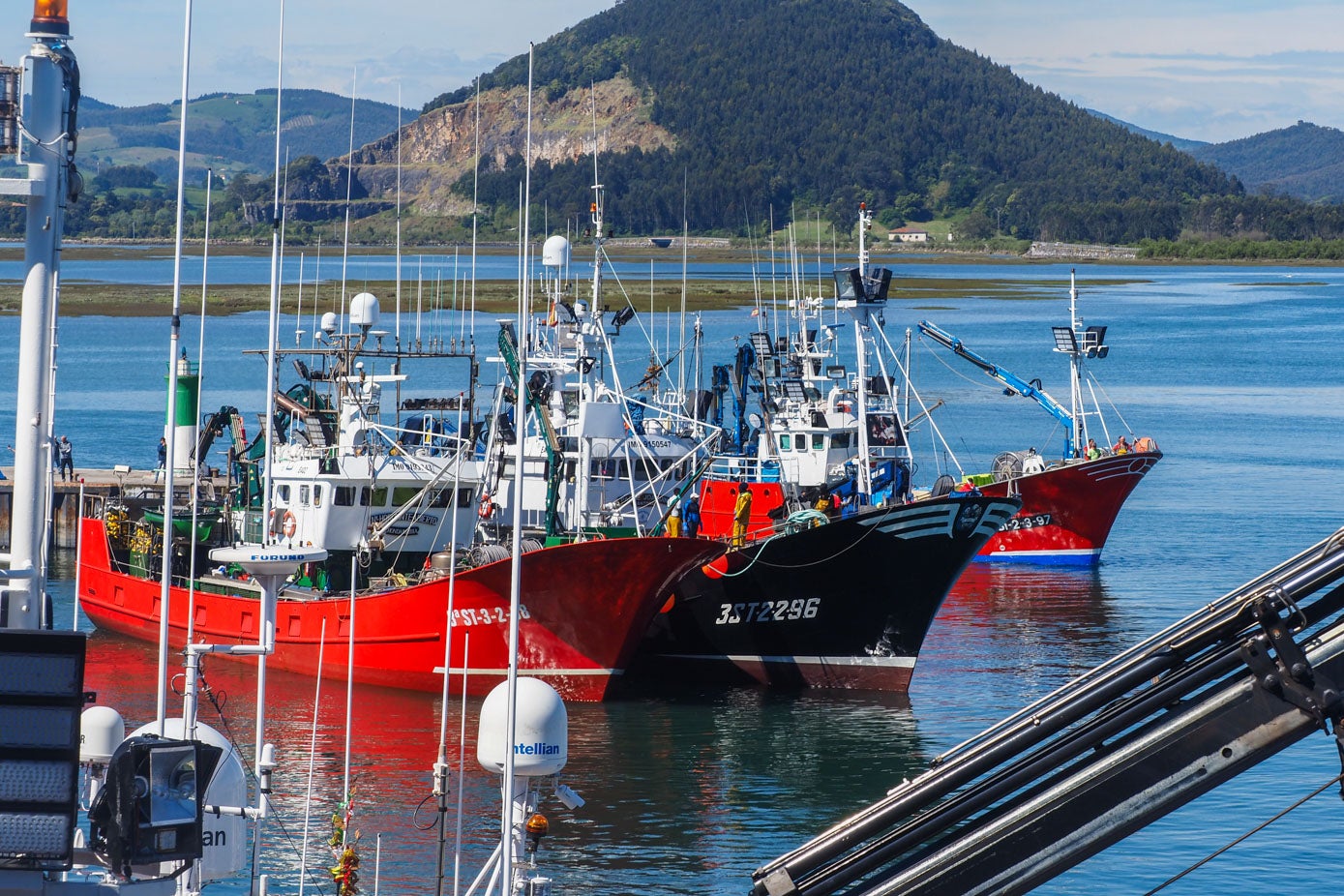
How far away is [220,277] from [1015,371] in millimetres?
107679

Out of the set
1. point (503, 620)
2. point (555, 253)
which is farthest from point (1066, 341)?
point (503, 620)

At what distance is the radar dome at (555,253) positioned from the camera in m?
32.1

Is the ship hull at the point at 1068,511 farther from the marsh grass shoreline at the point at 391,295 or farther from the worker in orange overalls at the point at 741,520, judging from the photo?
the marsh grass shoreline at the point at 391,295

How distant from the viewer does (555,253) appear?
32.4m

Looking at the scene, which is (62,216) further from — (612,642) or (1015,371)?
(1015,371)

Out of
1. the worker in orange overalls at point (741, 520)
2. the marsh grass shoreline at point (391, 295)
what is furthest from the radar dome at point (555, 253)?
the marsh grass shoreline at point (391, 295)

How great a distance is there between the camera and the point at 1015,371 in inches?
3666

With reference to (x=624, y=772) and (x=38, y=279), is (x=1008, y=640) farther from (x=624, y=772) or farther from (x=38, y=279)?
(x=38, y=279)

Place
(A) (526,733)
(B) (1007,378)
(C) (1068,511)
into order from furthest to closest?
(B) (1007,378) < (C) (1068,511) < (A) (526,733)

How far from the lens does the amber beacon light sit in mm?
8445

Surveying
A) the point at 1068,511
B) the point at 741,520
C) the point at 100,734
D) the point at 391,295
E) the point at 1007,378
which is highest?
the point at 391,295

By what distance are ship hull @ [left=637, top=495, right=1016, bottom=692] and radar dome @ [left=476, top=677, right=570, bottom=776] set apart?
16058 mm

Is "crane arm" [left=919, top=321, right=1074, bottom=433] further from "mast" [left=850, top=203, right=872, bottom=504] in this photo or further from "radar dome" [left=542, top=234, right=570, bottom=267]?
"radar dome" [left=542, top=234, right=570, bottom=267]

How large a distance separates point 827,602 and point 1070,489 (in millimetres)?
17168
